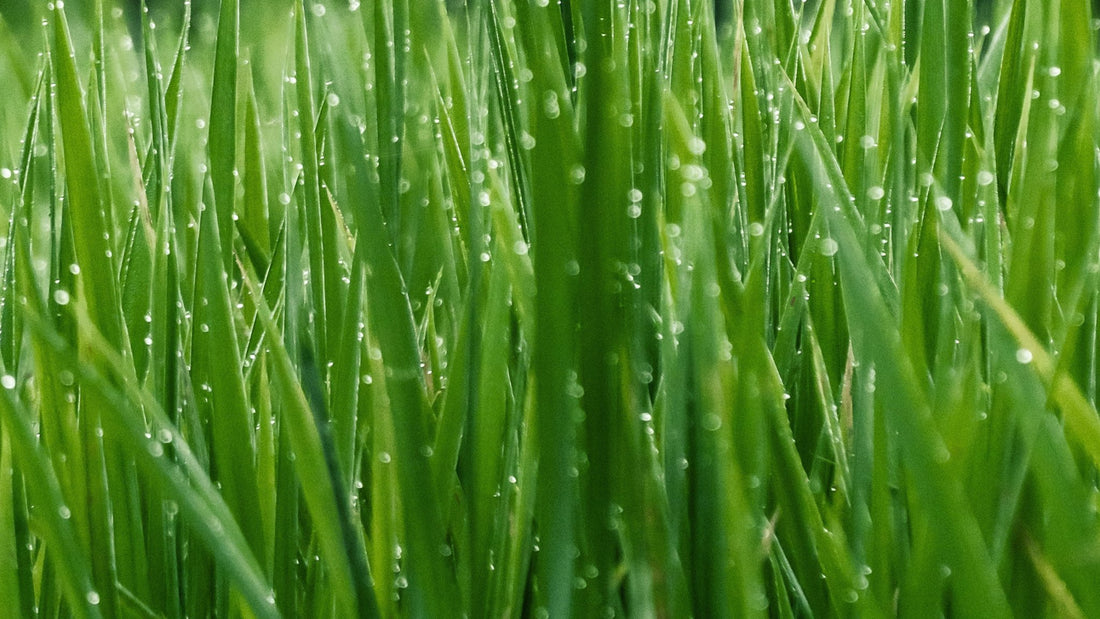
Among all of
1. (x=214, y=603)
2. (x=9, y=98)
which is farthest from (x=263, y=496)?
(x=9, y=98)

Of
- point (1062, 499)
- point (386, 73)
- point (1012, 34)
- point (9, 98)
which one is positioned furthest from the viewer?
point (9, 98)

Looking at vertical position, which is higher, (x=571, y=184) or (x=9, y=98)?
(x=9, y=98)

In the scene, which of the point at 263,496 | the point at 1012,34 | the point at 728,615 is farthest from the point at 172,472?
the point at 1012,34

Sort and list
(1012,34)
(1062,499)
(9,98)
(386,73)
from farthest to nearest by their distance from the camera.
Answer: (9,98) → (1012,34) → (386,73) → (1062,499)

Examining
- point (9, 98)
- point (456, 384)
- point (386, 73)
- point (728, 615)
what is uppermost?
point (9, 98)

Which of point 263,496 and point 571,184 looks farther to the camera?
point 263,496

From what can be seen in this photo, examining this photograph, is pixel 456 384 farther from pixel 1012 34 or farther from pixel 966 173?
pixel 1012 34
